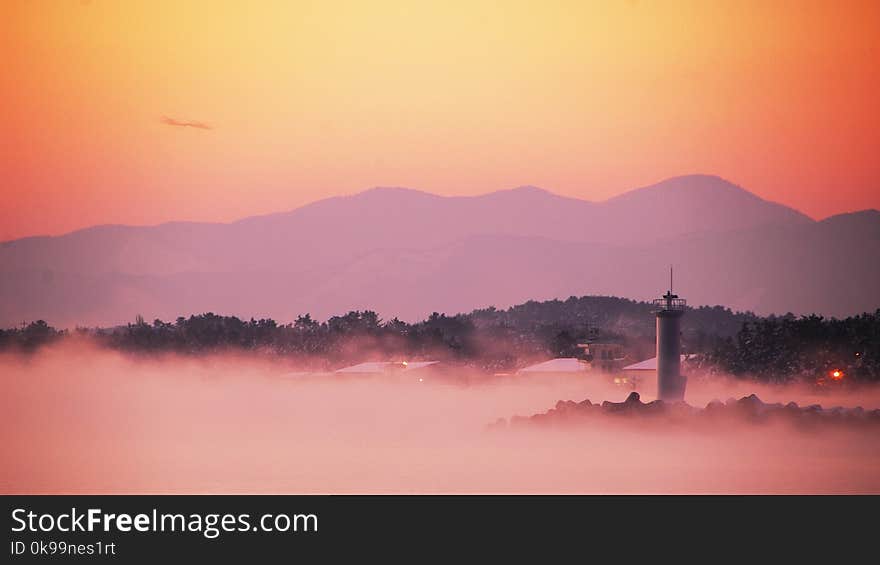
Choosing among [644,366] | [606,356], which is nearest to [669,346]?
[644,366]

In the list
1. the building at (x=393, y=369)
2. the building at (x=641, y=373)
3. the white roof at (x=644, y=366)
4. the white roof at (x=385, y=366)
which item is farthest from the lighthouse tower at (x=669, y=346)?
the white roof at (x=385, y=366)

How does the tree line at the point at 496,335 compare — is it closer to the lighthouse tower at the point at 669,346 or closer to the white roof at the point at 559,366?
the white roof at the point at 559,366

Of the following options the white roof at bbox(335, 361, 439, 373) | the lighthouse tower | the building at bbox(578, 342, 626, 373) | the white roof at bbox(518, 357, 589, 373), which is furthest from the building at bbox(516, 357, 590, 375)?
the lighthouse tower

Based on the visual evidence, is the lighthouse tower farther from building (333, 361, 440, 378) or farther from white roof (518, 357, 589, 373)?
building (333, 361, 440, 378)

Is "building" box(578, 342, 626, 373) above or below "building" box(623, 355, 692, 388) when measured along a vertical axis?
above

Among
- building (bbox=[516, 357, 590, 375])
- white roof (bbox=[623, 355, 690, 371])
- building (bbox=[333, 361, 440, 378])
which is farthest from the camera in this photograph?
building (bbox=[333, 361, 440, 378])
